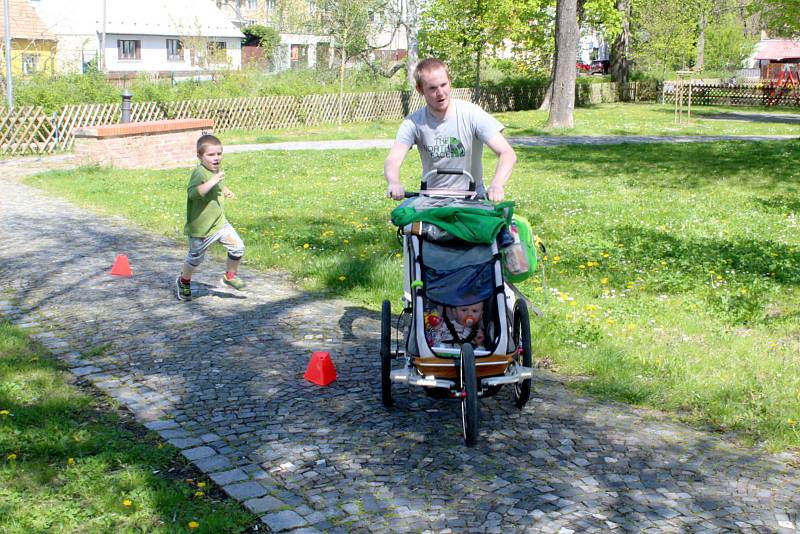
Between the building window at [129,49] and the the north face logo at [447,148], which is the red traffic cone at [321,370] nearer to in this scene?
the the north face logo at [447,148]

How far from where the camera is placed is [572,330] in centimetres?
741

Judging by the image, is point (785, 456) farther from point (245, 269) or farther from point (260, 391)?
point (245, 269)

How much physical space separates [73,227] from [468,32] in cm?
3182

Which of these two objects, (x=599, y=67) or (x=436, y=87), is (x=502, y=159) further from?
(x=599, y=67)

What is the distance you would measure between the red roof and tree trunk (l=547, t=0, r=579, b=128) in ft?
200

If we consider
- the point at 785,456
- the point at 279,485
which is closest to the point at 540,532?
the point at 279,485

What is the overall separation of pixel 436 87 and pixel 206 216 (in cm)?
344

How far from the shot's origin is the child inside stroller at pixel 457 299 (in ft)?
17.4

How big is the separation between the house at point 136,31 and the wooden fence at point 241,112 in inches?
831

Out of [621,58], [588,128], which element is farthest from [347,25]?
[621,58]

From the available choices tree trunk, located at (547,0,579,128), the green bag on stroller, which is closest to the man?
the green bag on stroller

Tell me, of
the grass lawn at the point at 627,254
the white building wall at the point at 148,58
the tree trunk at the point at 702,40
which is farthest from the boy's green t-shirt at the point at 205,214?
the tree trunk at the point at 702,40

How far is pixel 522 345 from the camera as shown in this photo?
19.0 feet

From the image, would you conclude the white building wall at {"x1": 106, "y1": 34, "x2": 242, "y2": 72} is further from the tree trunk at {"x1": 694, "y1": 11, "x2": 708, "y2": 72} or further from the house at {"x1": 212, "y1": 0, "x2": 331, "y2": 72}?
the tree trunk at {"x1": 694, "y1": 11, "x2": 708, "y2": 72}
